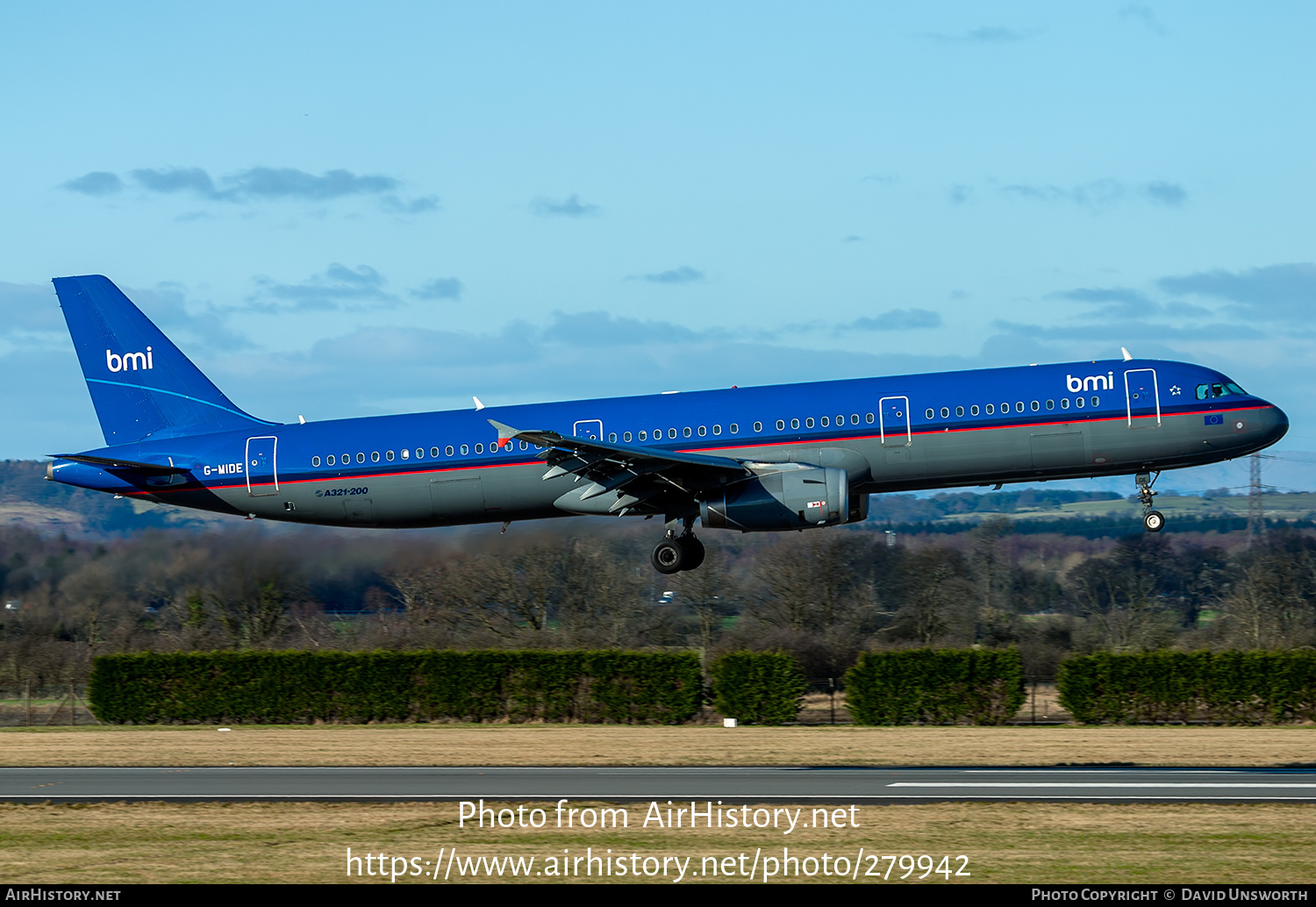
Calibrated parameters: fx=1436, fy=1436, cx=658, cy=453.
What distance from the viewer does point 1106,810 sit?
2366 cm

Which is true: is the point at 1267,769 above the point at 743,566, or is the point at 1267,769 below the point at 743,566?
below

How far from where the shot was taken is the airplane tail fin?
38406 millimetres

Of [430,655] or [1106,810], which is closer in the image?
[1106,810]

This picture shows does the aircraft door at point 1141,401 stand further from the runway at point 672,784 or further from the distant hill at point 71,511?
the distant hill at point 71,511

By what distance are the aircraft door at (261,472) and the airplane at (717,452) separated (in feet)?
0.10

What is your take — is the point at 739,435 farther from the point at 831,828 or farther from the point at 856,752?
the point at 831,828

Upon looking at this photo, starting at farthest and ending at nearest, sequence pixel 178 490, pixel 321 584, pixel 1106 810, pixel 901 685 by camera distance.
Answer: pixel 321 584
pixel 901 685
pixel 178 490
pixel 1106 810

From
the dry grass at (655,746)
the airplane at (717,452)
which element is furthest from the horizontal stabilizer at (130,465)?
the dry grass at (655,746)

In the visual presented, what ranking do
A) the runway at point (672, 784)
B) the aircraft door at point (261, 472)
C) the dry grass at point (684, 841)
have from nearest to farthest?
the dry grass at point (684, 841)
the runway at point (672, 784)
the aircraft door at point (261, 472)

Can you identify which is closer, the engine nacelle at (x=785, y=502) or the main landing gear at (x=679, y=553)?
the engine nacelle at (x=785, y=502)

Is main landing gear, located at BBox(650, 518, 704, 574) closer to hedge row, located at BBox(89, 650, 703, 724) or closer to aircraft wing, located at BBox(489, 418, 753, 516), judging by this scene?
aircraft wing, located at BBox(489, 418, 753, 516)

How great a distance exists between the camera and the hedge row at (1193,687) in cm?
4353

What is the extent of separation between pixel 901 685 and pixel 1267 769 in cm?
1564
